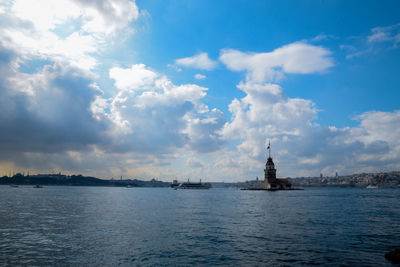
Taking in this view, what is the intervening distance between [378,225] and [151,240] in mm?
31838

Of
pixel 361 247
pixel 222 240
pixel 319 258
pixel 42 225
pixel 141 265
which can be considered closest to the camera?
pixel 141 265

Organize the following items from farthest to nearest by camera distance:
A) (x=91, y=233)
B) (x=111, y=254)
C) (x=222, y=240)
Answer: (x=91, y=233) < (x=222, y=240) < (x=111, y=254)

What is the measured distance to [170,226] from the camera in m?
38.0

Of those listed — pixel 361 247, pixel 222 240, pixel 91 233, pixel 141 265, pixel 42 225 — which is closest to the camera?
pixel 141 265

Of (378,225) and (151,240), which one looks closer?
(151,240)

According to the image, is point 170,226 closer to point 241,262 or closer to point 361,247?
point 241,262

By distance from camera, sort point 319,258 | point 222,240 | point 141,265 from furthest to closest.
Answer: point 222,240, point 319,258, point 141,265

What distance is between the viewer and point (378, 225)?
3806 cm

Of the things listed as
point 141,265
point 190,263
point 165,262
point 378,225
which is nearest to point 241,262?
point 190,263

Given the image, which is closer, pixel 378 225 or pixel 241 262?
pixel 241 262

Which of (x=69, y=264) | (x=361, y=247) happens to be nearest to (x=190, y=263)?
(x=69, y=264)

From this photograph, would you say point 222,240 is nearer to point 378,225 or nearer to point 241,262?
point 241,262

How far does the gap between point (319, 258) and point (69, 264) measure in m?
19.9

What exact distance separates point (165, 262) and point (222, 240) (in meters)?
9.13
